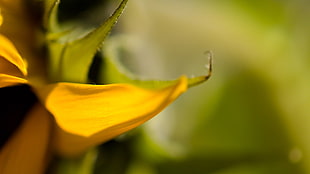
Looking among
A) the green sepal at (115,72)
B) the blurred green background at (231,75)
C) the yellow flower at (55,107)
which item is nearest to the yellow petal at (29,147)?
the yellow flower at (55,107)

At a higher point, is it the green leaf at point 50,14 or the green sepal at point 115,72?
the green leaf at point 50,14

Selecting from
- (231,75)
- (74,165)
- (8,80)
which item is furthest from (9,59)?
(231,75)

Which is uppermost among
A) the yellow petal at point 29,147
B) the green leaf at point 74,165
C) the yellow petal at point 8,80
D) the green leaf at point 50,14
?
the green leaf at point 50,14

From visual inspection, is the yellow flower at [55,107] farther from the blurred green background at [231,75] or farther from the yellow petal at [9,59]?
the blurred green background at [231,75]

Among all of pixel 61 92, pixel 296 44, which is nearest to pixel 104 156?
pixel 61 92

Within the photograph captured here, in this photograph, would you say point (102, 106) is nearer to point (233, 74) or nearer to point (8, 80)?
point (8, 80)

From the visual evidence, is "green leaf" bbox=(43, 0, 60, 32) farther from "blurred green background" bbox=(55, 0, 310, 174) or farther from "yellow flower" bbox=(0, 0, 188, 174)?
"blurred green background" bbox=(55, 0, 310, 174)

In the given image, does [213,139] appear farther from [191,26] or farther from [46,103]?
[46,103]
